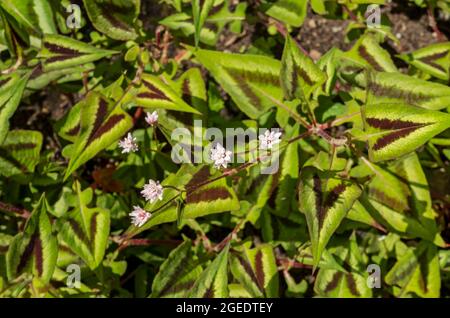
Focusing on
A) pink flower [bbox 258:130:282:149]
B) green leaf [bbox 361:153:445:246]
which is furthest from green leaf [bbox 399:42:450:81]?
pink flower [bbox 258:130:282:149]

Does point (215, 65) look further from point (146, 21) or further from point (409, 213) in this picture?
point (146, 21)

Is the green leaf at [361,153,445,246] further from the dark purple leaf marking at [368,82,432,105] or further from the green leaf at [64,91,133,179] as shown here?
the green leaf at [64,91,133,179]

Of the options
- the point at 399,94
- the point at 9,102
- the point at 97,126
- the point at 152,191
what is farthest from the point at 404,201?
the point at 9,102

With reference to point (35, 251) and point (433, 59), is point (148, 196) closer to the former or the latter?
point (35, 251)

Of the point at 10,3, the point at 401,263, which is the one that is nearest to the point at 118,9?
the point at 10,3

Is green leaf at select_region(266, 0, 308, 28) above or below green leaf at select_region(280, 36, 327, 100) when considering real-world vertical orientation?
above
